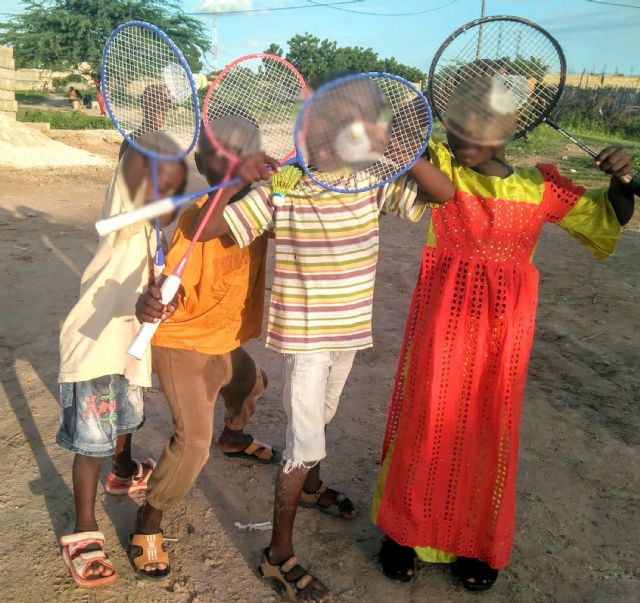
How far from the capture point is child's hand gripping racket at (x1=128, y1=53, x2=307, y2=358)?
183 centimetres

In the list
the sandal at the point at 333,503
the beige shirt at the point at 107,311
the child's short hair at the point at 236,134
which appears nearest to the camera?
the child's short hair at the point at 236,134

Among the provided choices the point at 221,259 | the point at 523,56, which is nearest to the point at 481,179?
the point at 523,56

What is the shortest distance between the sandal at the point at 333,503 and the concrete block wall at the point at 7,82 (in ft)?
45.2

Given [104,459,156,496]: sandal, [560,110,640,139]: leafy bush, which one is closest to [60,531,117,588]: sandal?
[104,459,156,496]: sandal

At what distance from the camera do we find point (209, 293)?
83.4 inches

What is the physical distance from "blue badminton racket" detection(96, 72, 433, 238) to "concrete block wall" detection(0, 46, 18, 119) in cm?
1407

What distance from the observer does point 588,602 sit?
216cm

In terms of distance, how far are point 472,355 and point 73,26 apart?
2410cm

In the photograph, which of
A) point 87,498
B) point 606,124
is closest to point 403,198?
point 87,498

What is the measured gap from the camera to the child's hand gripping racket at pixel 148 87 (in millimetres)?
1859

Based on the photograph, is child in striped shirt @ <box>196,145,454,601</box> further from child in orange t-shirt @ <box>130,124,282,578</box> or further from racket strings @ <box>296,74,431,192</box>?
child in orange t-shirt @ <box>130,124,282,578</box>

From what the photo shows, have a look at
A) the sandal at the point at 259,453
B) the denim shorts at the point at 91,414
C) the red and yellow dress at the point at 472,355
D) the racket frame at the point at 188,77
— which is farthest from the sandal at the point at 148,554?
the racket frame at the point at 188,77

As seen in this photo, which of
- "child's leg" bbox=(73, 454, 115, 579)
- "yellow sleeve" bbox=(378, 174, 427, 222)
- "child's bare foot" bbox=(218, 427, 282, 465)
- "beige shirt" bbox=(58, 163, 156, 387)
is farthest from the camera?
"child's bare foot" bbox=(218, 427, 282, 465)

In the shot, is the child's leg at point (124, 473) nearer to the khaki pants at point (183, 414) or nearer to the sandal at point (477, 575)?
the khaki pants at point (183, 414)
